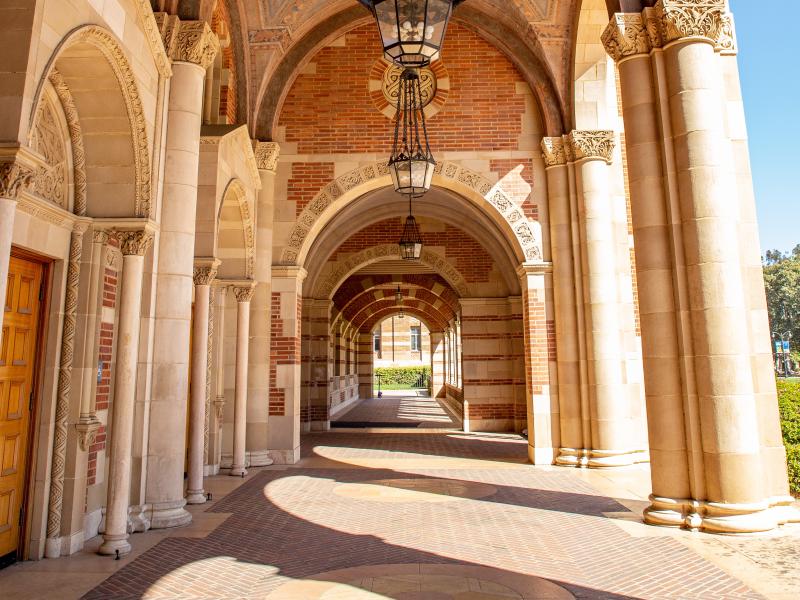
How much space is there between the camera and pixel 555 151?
9.72 meters

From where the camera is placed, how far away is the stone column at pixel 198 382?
667 centimetres

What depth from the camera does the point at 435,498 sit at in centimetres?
694

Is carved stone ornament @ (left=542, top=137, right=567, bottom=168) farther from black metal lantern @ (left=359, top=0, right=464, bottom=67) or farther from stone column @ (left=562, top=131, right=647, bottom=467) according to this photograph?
black metal lantern @ (left=359, top=0, right=464, bottom=67)

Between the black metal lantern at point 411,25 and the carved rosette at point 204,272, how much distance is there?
381 cm

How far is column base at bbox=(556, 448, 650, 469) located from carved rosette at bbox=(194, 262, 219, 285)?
6.25 meters

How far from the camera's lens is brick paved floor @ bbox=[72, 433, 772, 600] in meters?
4.03

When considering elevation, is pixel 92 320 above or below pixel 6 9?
below

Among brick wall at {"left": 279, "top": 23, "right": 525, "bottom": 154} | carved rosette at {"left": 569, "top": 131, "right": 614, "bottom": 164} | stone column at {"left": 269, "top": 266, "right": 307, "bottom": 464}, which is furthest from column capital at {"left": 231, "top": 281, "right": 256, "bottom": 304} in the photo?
carved rosette at {"left": 569, "top": 131, "right": 614, "bottom": 164}

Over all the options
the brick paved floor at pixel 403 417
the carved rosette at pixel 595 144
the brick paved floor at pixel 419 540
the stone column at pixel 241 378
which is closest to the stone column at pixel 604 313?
the carved rosette at pixel 595 144

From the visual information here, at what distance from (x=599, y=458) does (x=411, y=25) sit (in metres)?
7.08

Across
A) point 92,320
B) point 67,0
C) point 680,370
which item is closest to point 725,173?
point 680,370

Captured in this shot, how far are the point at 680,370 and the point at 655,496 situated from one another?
127cm

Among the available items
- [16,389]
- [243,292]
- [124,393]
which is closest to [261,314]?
[243,292]

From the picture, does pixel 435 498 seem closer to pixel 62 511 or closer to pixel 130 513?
Answer: pixel 130 513
